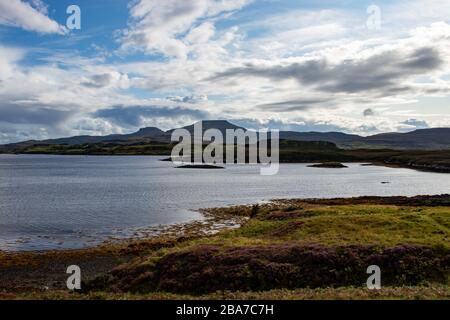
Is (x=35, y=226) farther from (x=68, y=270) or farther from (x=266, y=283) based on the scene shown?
(x=266, y=283)

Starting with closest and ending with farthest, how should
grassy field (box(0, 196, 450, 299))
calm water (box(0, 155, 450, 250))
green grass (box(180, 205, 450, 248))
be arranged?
grassy field (box(0, 196, 450, 299)) → green grass (box(180, 205, 450, 248)) → calm water (box(0, 155, 450, 250))

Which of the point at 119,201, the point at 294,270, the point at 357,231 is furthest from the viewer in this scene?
the point at 119,201

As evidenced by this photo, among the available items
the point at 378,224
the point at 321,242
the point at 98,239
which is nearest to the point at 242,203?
the point at 98,239

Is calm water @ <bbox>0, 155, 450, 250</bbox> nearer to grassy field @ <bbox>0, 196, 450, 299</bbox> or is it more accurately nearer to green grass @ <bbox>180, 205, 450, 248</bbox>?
green grass @ <bbox>180, 205, 450, 248</bbox>

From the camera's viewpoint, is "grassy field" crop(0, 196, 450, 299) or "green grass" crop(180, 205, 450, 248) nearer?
"grassy field" crop(0, 196, 450, 299)

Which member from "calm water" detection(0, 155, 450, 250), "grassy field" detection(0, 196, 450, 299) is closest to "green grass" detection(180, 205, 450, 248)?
"grassy field" detection(0, 196, 450, 299)

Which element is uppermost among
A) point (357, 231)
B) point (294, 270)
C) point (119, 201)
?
point (357, 231)

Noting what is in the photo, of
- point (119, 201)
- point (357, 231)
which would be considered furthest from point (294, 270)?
point (119, 201)

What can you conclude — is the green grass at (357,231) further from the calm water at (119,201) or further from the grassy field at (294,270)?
the calm water at (119,201)

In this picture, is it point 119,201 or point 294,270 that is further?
point 119,201

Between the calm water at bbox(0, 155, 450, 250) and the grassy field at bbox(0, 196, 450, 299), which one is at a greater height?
the grassy field at bbox(0, 196, 450, 299)

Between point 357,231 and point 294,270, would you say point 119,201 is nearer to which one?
point 357,231

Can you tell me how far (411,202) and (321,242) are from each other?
58007mm

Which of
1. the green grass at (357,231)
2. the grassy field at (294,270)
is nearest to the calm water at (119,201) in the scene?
the green grass at (357,231)
